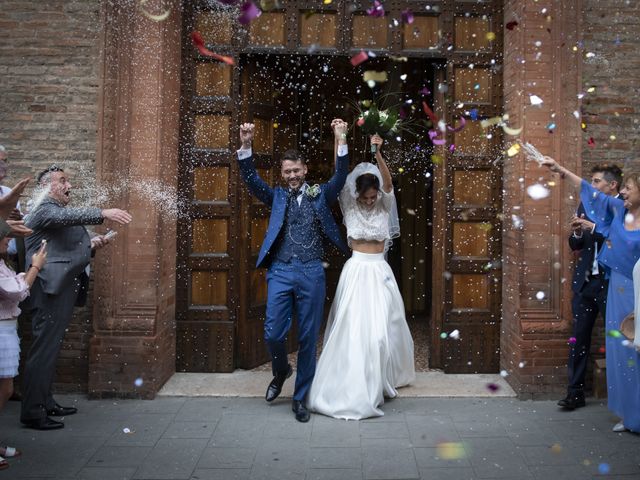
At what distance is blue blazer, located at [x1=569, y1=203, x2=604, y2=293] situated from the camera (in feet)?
18.8

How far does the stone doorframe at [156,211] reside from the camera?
6168 mm

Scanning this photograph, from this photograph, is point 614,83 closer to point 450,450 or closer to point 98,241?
point 450,450

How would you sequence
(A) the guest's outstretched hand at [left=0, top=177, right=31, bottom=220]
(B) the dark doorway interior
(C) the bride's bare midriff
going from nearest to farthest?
1. (A) the guest's outstretched hand at [left=0, top=177, right=31, bottom=220]
2. (C) the bride's bare midriff
3. (B) the dark doorway interior

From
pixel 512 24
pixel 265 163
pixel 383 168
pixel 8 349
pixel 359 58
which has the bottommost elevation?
pixel 8 349

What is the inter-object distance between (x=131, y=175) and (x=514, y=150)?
3.48m

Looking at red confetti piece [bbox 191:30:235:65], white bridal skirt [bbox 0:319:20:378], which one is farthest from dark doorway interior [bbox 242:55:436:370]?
white bridal skirt [bbox 0:319:20:378]

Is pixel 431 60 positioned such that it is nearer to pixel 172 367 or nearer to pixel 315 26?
pixel 315 26

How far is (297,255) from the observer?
5715 millimetres

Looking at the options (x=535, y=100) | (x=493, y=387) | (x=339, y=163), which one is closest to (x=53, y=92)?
(x=339, y=163)

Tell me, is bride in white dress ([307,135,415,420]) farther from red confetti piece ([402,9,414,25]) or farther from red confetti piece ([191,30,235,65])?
red confetti piece ([191,30,235,65])

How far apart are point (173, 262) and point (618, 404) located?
13.4ft

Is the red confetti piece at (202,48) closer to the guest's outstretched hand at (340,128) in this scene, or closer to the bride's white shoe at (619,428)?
the guest's outstretched hand at (340,128)

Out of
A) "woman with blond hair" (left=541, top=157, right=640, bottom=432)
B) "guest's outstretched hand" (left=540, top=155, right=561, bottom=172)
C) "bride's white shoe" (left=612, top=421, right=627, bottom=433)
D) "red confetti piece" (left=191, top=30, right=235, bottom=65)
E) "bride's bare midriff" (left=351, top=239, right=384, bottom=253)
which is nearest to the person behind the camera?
"guest's outstretched hand" (left=540, top=155, right=561, bottom=172)

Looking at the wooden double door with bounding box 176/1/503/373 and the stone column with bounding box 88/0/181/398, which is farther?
the wooden double door with bounding box 176/1/503/373
